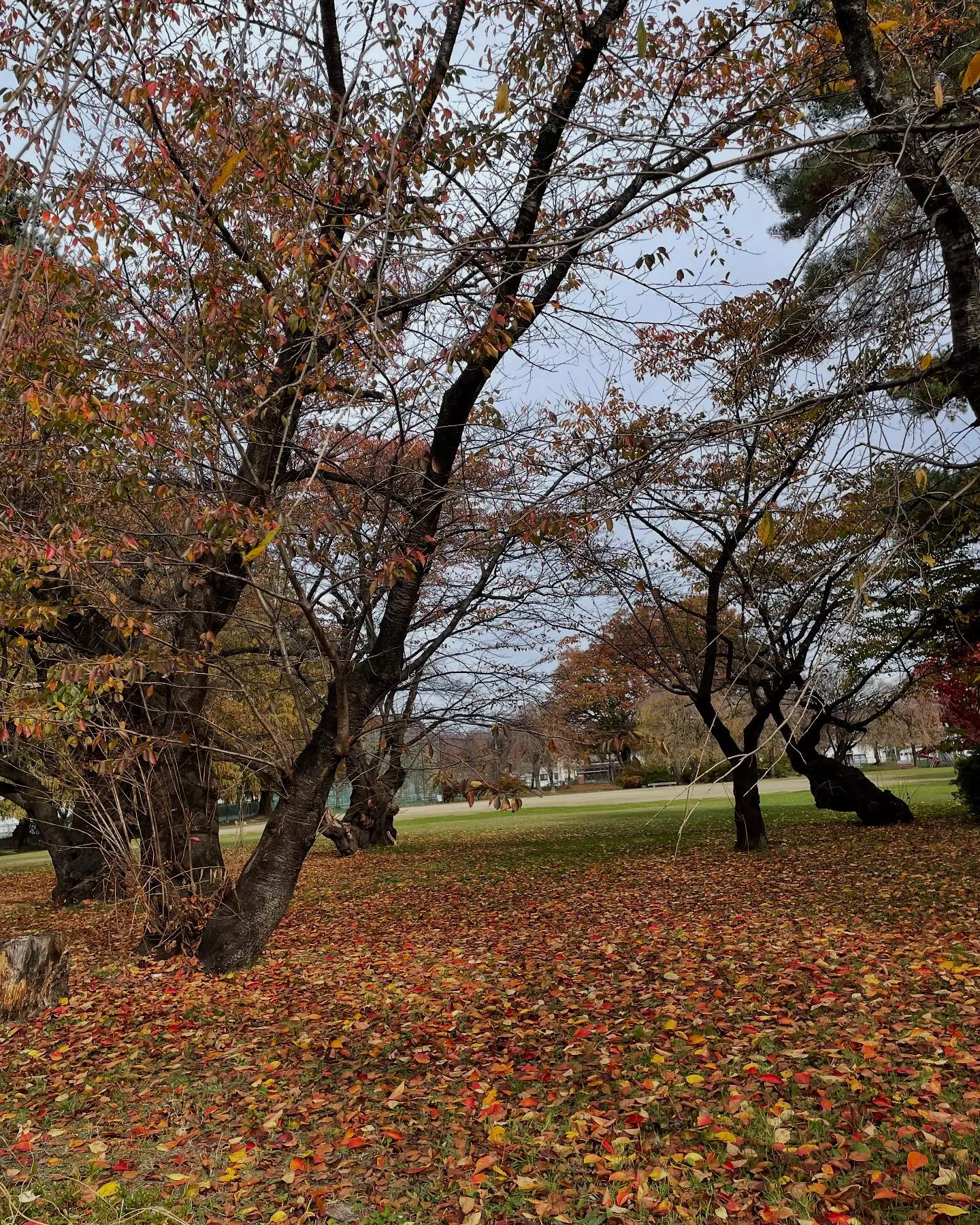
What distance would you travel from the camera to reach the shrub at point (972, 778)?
44.8 ft

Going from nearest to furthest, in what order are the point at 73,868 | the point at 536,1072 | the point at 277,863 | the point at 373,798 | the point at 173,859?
1. the point at 536,1072
2. the point at 277,863
3. the point at 173,859
4. the point at 373,798
5. the point at 73,868

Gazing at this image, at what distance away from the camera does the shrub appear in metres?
13.6

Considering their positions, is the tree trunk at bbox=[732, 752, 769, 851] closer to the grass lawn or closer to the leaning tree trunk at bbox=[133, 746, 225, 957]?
the grass lawn

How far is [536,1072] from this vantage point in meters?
4.43

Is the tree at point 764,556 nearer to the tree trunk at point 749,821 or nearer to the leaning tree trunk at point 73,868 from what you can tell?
the tree trunk at point 749,821

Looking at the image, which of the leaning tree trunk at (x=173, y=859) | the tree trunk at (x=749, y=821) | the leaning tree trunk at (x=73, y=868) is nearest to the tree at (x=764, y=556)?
the tree trunk at (x=749, y=821)

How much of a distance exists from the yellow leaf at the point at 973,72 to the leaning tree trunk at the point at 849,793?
1434 cm

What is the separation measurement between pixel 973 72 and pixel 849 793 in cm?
1579

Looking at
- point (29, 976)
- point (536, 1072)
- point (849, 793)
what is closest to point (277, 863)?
point (29, 976)

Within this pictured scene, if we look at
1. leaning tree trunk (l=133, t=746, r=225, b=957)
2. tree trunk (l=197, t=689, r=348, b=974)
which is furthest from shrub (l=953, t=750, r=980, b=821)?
leaning tree trunk (l=133, t=746, r=225, b=957)

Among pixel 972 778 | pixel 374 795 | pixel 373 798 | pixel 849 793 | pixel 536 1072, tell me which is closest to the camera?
pixel 536 1072

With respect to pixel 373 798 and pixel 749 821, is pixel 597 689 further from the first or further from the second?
pixel 373 798

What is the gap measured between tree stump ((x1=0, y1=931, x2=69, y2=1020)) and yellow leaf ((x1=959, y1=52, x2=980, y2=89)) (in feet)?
23.5

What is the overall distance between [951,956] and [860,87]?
536 cm
